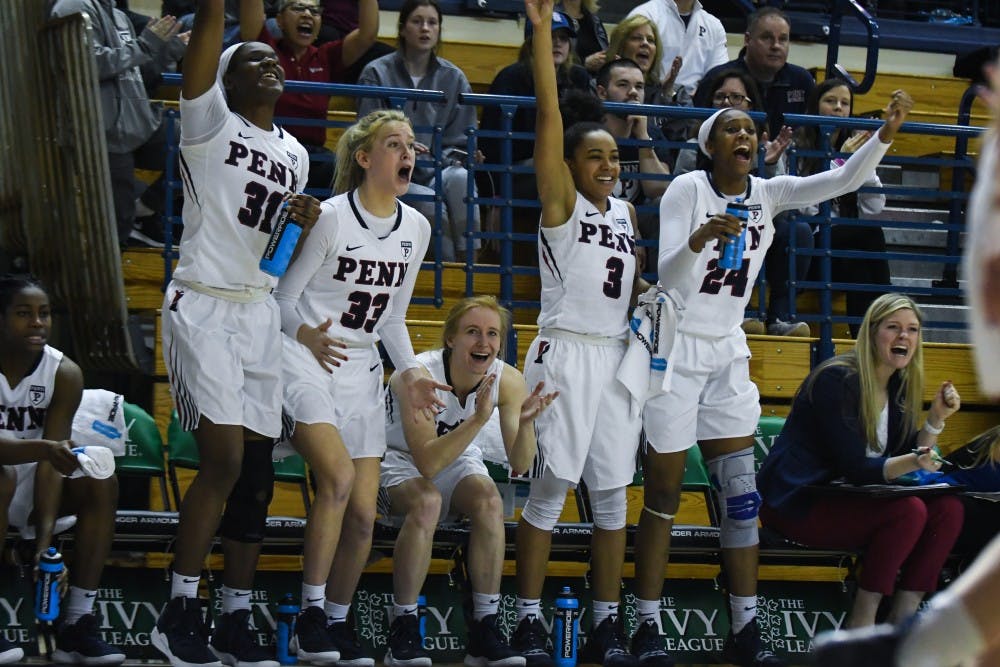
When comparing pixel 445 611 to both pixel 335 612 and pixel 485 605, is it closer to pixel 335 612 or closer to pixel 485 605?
pixel 485 605

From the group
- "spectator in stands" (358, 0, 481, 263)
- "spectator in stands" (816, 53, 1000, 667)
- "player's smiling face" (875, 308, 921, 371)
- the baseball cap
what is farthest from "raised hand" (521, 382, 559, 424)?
"spectator in stands" (816, 53, 1000, 667)

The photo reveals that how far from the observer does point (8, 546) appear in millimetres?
5477

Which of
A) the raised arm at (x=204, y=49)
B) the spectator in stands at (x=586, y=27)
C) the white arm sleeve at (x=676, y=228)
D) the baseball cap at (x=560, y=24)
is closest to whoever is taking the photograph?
the raised arm at (x=204, y=49)

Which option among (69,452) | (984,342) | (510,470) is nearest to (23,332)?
(69,452)

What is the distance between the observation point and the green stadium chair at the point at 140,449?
234 inches

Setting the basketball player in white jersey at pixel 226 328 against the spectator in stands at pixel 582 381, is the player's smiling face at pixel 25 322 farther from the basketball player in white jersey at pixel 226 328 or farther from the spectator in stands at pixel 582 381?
the spectator in stands at pixel 582 381

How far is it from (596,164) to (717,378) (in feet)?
3.25

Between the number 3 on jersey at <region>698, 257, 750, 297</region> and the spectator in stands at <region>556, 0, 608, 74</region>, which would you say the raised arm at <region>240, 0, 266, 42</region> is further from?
the number 3 on jersey at <region>698, 257, 750, 297</region>

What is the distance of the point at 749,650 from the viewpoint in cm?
582

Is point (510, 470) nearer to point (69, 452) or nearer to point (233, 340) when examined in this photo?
point (233, 340)

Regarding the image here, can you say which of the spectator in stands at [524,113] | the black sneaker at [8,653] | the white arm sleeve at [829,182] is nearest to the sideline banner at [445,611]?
the black sneaker at [8,653]

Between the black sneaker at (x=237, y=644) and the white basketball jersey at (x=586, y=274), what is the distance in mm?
1633

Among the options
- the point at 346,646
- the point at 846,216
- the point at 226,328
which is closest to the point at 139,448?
the point at 226,328

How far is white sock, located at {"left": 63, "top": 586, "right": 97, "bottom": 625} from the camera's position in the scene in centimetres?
530
